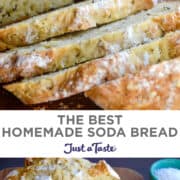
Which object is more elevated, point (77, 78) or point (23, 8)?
point (23, 8)

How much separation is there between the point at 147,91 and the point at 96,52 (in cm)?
23

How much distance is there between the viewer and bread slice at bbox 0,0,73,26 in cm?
158

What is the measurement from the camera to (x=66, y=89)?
146cm

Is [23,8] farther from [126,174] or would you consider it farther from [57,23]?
[126,174]

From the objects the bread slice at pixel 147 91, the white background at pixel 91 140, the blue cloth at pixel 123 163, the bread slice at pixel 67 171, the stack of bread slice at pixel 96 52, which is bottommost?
the bread slice at pixel 67 171

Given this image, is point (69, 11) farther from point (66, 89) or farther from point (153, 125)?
point (153, 125)

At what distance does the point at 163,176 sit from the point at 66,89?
49cm

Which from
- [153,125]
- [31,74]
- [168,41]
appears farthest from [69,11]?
[153,125]

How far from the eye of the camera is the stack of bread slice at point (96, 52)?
4.75ft

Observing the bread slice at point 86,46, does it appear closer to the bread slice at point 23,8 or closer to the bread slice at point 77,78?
the bread slice at point 77,78

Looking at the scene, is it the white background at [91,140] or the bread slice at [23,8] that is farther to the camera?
the bread slice at [23,8]

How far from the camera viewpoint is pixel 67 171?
1.52m

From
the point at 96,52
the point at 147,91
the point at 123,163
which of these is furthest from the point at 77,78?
the point at 123,163

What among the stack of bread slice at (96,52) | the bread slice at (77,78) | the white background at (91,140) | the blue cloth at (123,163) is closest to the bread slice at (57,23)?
the stack of bread slice at (96,52)
